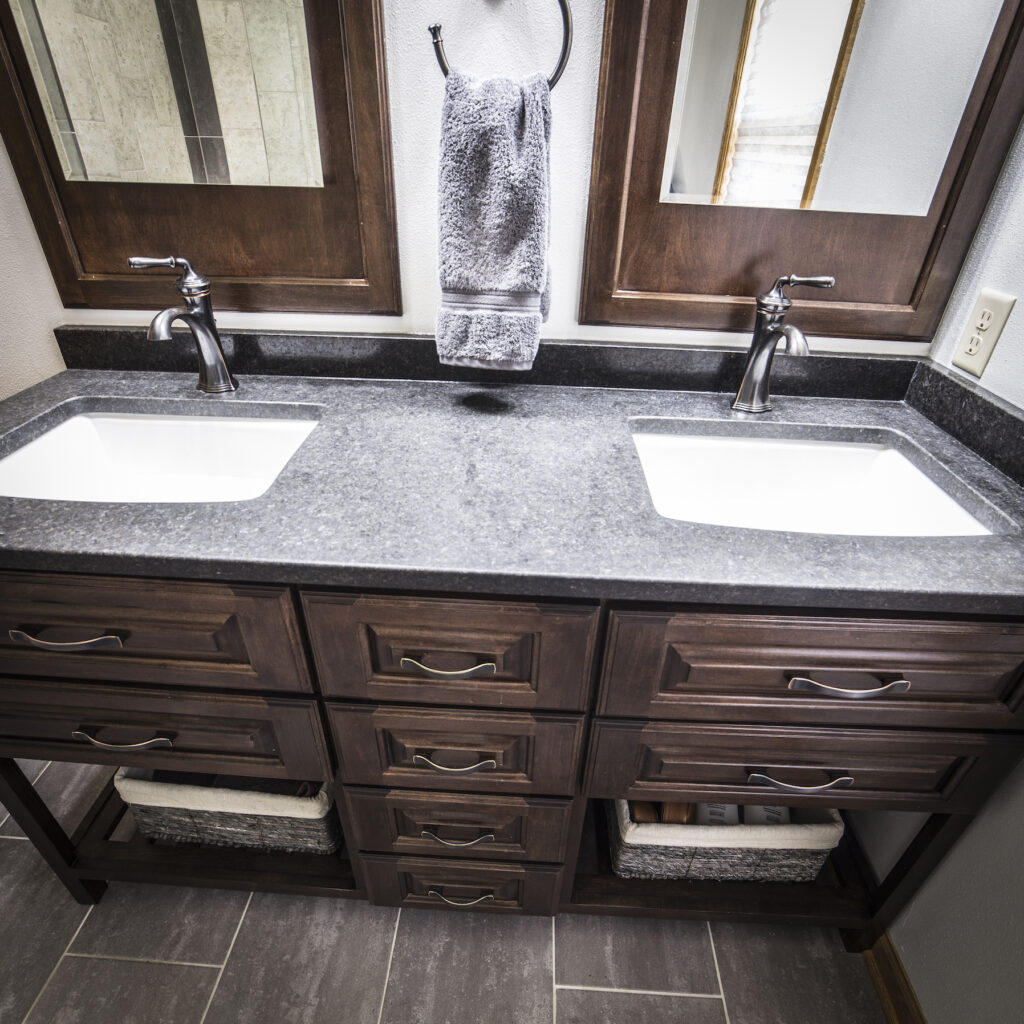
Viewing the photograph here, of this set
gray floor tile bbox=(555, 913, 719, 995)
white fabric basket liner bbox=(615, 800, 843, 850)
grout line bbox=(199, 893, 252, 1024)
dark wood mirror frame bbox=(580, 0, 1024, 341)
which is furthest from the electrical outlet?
grout line bbox=(199, 893, 252, 1024)

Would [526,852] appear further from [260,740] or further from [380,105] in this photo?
[380,105]

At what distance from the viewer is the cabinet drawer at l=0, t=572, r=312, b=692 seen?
2.19 ft

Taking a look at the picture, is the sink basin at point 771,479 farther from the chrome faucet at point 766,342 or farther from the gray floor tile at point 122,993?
the gray floor tile at point 122,993

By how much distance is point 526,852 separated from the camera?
0.92 metres

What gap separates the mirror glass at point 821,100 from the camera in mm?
824

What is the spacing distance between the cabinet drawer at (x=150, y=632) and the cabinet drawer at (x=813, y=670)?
397 mm

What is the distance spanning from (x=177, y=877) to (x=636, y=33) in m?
1.55

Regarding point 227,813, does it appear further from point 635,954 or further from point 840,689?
point 840,689

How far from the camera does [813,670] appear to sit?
70 centimetres

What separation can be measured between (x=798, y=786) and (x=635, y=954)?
1.69 ft

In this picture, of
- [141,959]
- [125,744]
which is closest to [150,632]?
[125,744]

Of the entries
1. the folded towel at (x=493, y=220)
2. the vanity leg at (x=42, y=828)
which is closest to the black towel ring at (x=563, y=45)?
the folded towel at (x=493, y=220)

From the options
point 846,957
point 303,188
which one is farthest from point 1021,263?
point 846,957

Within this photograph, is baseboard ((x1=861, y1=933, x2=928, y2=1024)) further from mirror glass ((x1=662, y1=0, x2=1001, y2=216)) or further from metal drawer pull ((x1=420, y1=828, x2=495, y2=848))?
mirror glass ((x1=662, y1=0, x2=1001, y2=216))
